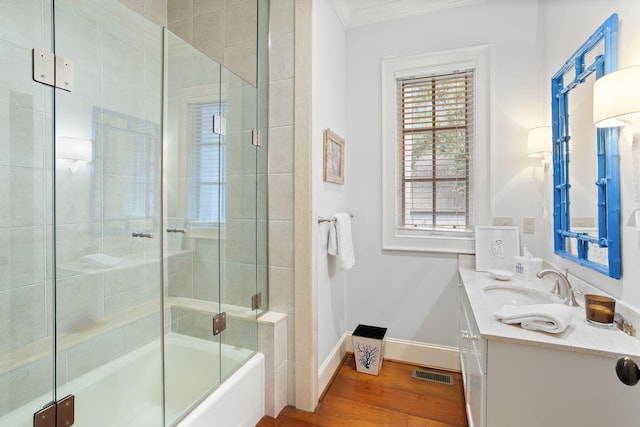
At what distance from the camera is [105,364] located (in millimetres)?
1569

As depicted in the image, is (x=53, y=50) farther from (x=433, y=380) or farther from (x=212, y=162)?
(x=433, y=380)

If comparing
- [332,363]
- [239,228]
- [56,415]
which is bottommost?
[332,363]

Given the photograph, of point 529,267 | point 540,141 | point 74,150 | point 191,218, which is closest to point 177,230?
point 191,218

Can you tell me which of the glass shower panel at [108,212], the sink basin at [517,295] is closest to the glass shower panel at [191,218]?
the glass shower panel at [108,212]

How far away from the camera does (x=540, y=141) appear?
6.57 ft

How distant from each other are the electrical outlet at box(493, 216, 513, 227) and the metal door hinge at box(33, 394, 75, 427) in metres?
2.46

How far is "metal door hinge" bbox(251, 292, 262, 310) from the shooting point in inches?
72.2

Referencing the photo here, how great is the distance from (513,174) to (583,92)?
682mm

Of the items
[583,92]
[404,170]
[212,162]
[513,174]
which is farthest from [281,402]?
[583,92]

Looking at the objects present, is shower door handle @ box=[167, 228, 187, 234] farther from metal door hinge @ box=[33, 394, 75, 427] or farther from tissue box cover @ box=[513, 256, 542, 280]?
tissue box cover @ box=[513, 256, 542, 280]

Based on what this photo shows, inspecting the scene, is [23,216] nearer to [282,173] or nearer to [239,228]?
[239,228]

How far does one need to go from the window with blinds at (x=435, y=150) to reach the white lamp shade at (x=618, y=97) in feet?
3.56

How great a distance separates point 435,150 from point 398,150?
0.27 meters

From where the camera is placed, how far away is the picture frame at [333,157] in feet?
6.71
